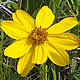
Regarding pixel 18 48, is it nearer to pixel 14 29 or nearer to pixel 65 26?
pixel 14 29

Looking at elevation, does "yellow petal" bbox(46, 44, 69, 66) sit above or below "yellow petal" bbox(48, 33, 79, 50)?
below

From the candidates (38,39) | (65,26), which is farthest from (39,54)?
(65,26)

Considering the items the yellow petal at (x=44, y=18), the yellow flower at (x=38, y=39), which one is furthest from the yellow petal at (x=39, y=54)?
the yellow petal at (x=44, y=18)

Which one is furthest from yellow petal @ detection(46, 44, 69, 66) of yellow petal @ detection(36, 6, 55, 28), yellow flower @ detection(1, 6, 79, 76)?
yellow petal @ detection(36, 6, 55, 28)

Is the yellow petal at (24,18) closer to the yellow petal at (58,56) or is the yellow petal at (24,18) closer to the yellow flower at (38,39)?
the yellow flower at (38,39)

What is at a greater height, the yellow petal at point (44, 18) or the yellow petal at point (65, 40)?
the yellow petal at point (44, 18)

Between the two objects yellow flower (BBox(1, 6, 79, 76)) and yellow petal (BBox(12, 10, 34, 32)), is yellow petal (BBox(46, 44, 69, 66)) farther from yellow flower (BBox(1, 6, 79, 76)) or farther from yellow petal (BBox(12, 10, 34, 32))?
yellow petal (BBox(12, 10, 34, 32))

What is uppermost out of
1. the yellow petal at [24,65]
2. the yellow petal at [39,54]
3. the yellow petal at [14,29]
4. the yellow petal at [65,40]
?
the yellow petal at [14,29]

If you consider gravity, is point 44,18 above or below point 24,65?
above
